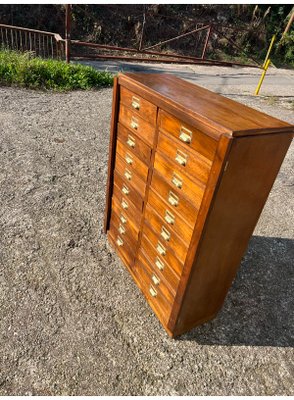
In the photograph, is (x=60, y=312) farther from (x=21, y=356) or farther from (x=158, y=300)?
(x=158, y=300)

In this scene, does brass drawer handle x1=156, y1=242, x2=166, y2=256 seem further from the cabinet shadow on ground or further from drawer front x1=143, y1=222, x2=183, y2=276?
the cabinet shadow on ground

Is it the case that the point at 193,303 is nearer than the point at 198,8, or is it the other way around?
the point at 193,303

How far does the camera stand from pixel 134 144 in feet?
8.94

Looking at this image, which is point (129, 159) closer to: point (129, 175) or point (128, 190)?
point (129, 175)

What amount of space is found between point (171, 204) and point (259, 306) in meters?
1.69

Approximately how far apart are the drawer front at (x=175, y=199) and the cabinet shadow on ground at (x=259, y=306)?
4.20 ft

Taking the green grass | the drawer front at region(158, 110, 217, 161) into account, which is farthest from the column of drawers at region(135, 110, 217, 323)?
the green grass

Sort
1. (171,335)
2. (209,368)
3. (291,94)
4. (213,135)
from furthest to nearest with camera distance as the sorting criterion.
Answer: (291,94)
(171,335)
(209,368)
(213,135)

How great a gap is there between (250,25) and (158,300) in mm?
19570


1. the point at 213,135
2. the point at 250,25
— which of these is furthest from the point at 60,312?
the point at 250,25

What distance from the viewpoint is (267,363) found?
107 inches

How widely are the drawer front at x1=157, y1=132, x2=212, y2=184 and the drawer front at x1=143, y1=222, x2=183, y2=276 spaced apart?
0.74 meters

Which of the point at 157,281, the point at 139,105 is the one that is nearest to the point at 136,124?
the point at 139,105

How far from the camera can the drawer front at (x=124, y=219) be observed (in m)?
3.06
